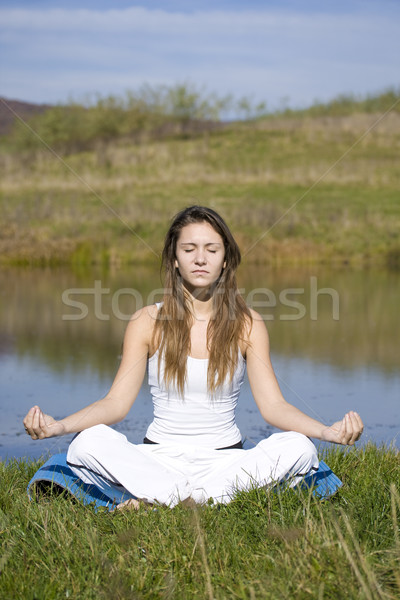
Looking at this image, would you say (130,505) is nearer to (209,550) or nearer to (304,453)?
(209,550)

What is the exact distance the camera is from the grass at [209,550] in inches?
110

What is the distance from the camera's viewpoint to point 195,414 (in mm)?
3859

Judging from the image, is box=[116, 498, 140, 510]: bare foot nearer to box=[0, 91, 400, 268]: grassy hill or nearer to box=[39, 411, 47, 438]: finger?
box=[39, 411, 47, 438]: finger

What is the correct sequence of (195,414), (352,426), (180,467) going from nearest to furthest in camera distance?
(352,426) < (180,467) < (195,414)

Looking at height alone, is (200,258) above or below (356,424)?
above

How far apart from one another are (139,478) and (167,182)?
2297cm

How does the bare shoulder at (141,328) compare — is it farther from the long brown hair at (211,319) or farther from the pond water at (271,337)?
the pond water at (271,337)

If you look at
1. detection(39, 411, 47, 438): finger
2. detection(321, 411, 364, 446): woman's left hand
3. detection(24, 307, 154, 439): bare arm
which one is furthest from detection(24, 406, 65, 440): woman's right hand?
detection(321, 411, 364, 446): woman's left hand

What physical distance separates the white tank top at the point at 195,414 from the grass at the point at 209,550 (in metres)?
0.38

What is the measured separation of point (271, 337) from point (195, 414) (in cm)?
614

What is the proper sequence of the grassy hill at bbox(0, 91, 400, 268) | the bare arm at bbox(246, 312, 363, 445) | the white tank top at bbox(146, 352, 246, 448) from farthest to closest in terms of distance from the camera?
the grassy hill at bbox(0, 91, 400, 268) < the white tank top at bbox(146, 352, 246, 448) < the bare arm at bbox(246, 312, 363, 445)

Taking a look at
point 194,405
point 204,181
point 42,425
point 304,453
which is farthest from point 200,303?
point 204,181

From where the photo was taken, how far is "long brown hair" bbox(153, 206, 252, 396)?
154 inches

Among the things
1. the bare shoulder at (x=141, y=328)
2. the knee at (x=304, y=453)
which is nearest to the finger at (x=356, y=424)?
the knee at (x=304, y=453)
